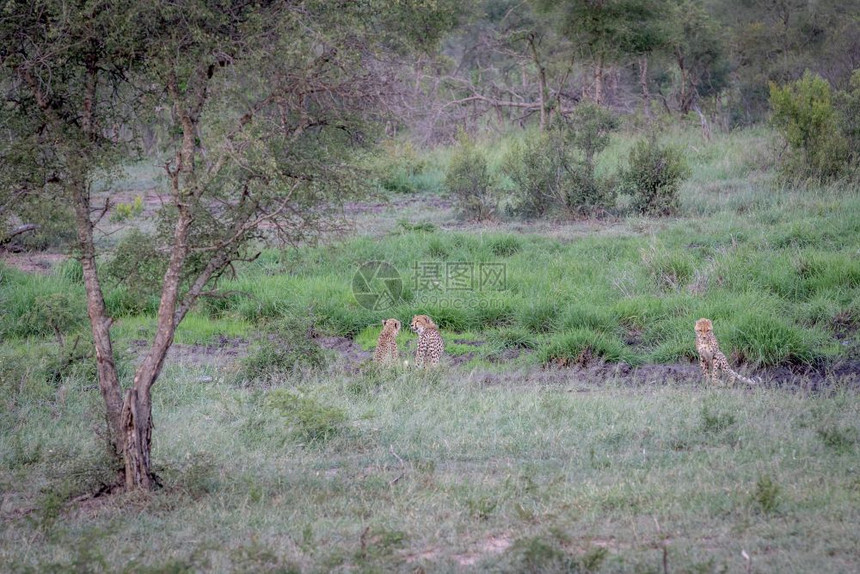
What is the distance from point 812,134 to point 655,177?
3.01 meters

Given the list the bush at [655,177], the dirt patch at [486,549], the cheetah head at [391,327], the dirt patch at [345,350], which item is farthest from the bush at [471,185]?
the dirt patch at [486,549]

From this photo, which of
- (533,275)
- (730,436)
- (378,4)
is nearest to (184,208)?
(378,4)

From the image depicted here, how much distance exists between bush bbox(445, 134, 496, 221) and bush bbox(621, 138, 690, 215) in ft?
8.26

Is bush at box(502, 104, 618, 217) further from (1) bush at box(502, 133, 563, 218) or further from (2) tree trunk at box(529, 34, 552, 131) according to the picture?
(2) tree trunk at box(529, 34, 552, 131)

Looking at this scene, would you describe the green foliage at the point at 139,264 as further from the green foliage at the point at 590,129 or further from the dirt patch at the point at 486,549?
the green foliage at the point at 590,129

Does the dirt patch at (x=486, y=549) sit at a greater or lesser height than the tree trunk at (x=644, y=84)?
lesser

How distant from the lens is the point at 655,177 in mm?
16031

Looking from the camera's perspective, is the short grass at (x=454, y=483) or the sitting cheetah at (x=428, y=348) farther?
the sitting cheetah at (x=428, y=348)

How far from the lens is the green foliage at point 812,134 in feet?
53.3

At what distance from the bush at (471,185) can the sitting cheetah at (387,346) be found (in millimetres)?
6410

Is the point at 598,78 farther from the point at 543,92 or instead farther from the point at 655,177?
the point at 655,177

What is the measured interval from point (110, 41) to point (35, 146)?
2.95 feet

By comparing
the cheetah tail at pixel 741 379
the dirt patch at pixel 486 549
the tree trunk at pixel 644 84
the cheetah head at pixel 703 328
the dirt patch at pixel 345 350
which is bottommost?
the dirt patch at pixel 345 350

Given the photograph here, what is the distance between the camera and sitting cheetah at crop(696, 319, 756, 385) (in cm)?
949
